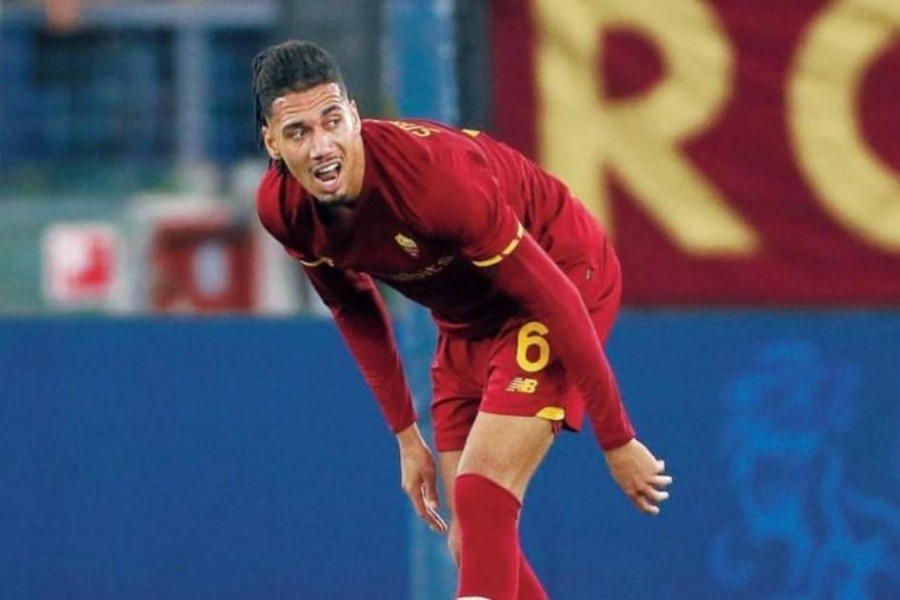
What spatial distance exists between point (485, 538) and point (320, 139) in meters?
1.04

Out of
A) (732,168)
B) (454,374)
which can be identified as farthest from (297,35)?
(454,374)

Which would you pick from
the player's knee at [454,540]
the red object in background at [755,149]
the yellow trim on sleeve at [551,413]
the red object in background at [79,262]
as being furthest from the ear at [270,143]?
the red object in background at [79,262]

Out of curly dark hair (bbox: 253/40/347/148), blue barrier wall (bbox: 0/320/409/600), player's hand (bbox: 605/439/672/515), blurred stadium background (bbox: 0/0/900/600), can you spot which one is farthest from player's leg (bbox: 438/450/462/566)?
blue barrier wall (bbox: 0/320/409/600)

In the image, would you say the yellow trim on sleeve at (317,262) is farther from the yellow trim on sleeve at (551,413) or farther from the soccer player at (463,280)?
the yellow trim on sleeve at (551,413)

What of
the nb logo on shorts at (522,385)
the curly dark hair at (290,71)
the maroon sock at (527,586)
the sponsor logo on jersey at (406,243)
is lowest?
the maroon sock at (527,586)

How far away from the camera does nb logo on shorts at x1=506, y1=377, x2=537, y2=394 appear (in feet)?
17.1

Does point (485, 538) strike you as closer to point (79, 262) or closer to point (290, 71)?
point (290, 71)

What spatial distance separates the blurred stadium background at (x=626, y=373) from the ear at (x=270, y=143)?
2.13 metres

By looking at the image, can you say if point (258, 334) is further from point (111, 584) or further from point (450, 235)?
point (450, 235)

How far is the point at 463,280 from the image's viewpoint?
522cm

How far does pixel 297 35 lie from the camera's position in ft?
24.9

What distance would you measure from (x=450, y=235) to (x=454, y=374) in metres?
0.77

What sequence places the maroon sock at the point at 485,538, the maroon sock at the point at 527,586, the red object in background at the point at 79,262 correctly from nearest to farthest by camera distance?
the maroon sock at the point at 485,538, the maroon sock at the point at 527,586, the red object in background at the point at 79,262

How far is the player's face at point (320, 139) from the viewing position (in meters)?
4.85
